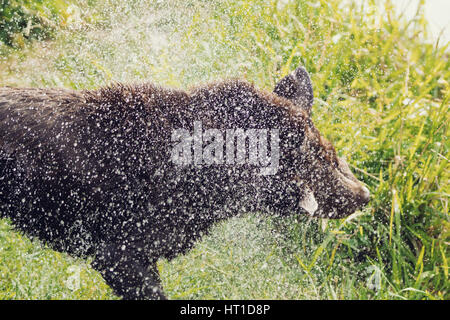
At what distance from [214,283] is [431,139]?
7.47 ft

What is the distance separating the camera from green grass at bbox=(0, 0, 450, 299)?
11.5 feet

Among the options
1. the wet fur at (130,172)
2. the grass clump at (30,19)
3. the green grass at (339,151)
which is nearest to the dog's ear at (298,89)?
the wet fur at (130,172)

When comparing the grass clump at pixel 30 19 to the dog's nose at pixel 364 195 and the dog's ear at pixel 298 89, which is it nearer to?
the dog's ear at pixel 298 89

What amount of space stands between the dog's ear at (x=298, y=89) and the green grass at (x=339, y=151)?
3.01 ft

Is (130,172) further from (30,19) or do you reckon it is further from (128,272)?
(30,19)

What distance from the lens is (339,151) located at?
4.23 metres

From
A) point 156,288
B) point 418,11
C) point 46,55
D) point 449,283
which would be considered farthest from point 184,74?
point 449,283

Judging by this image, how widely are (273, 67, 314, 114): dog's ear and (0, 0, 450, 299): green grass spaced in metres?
0.92

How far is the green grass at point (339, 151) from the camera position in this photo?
3490 mm

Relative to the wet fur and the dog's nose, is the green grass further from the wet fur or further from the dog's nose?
the wet fur

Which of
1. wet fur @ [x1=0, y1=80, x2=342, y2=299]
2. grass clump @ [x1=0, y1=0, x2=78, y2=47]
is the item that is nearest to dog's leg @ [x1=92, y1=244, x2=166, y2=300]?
wet fur @ [x1=0, y1=80, x2=342, y2=299]
